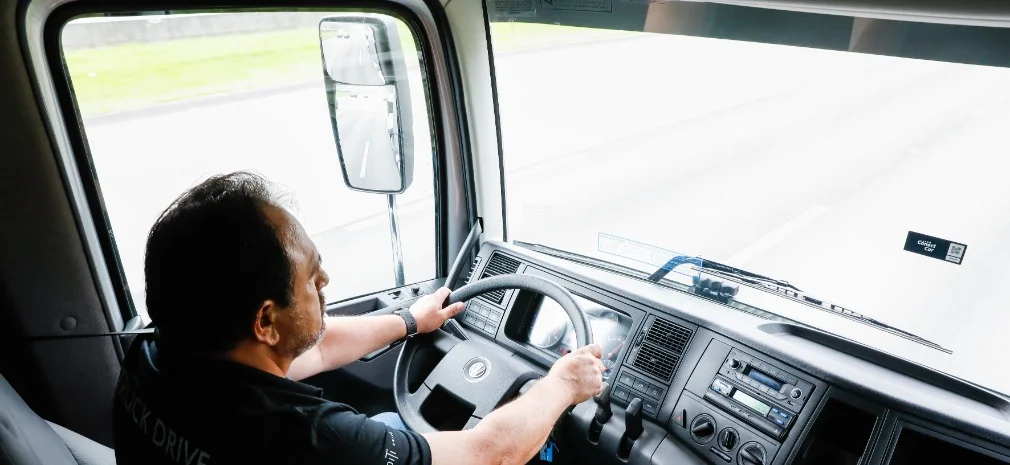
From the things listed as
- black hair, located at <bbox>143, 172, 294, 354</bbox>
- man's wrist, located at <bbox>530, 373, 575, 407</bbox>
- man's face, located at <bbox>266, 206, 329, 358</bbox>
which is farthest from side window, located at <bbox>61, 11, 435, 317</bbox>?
man's wrist, located at <bbox>530, 373, 575, 407</bbox>

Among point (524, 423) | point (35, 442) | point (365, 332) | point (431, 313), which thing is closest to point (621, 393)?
point (524, 423)

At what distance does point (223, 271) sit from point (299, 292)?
0.20 metres

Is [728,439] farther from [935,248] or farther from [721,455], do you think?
[935,248]

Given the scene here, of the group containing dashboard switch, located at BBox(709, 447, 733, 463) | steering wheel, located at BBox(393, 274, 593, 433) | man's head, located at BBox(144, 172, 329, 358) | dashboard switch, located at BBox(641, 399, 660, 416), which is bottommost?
dashboard switch, located at BBox(709, 447, 733, 463)

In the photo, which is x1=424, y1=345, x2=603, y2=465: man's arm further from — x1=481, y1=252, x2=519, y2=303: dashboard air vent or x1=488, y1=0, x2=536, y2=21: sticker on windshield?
x1=488, y1=0, x2=536, y2=21: sticker on windshield

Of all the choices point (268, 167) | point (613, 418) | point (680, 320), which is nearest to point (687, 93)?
point (680, 320)

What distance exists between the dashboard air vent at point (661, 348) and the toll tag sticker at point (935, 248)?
0.74 meters

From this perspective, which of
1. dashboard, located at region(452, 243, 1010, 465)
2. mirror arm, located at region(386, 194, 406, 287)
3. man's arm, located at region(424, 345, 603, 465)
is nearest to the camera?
man's arm, located at region(424, 345, 603, 465)

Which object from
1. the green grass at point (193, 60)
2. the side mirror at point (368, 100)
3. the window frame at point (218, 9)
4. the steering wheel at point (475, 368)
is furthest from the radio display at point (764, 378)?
the side mirror at point (368, 100)

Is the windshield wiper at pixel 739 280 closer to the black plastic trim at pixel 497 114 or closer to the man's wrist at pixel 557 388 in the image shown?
the black plastic trim at pixel 497 114

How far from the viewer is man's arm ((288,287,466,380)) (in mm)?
2400

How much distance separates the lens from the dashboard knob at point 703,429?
2.17m

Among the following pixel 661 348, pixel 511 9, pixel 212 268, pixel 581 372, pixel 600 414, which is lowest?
pixel 600 414

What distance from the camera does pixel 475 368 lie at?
7.88 feet
